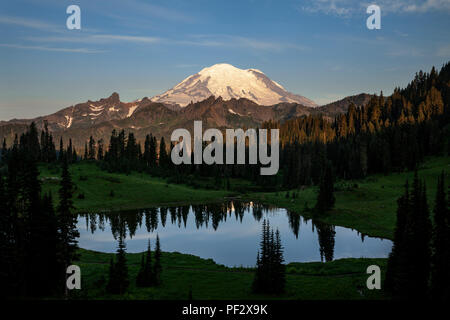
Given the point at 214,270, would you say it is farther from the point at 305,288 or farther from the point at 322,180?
the point at 322,180

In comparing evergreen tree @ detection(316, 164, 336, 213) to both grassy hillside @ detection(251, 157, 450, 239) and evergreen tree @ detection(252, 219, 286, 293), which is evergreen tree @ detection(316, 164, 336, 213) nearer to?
grassy hillside @ detection(251, 157, 450, 239)

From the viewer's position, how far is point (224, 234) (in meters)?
82.9

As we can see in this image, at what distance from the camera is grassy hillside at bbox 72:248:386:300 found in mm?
36594

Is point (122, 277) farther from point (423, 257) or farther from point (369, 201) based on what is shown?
point (369, 201)

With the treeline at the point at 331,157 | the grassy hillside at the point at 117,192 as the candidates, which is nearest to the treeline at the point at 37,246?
the grassy hillside at the point at 117,192

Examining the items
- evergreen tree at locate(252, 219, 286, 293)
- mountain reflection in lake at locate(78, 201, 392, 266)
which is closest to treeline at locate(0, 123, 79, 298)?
evergreen tree at locate(252, 219, 286, 293)

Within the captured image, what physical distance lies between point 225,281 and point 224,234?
40.6m

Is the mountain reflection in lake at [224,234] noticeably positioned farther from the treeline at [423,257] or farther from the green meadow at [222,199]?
the treeline at [423,257]

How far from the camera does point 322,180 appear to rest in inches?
3693

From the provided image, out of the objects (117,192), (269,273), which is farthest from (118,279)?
(117,192)

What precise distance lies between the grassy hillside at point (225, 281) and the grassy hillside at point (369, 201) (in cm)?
2968

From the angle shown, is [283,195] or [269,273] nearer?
[269,273]

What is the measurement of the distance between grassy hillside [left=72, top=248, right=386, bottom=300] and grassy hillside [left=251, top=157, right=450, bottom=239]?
2968 cm
